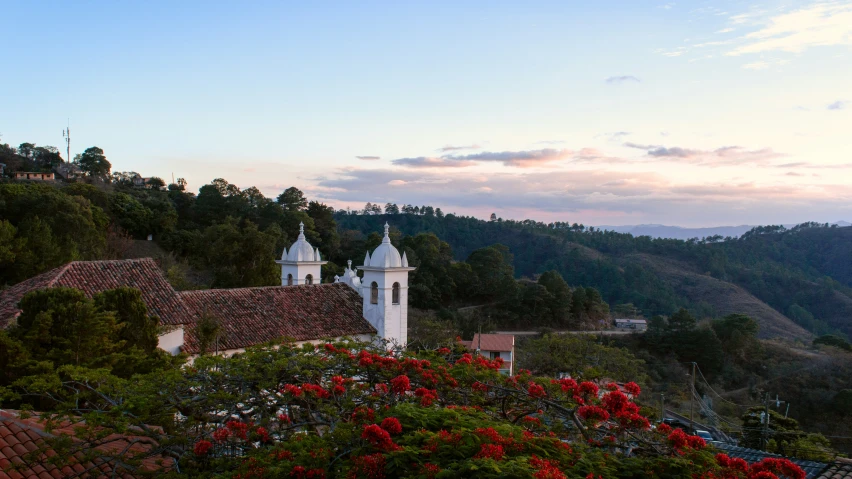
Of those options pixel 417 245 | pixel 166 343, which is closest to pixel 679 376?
pixel 417 245

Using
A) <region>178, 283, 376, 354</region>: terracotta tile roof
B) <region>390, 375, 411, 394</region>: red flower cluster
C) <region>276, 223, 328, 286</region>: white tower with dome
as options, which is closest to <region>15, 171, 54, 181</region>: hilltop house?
<region>276, 223, 328, 286</region>: white tower with dome

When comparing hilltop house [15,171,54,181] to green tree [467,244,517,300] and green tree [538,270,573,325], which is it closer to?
green tree [467,244,517,300]

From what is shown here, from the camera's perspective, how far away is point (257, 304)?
55.7 ft

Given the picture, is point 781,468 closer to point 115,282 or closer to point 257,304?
point 115,282

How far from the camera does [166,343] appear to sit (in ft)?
45.2

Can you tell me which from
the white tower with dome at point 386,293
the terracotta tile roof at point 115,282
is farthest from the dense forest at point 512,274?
the white tower with dome at point 386,293

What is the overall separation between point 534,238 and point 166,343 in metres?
57.9

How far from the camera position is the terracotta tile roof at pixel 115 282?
1345cm

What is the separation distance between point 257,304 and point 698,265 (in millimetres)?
58230

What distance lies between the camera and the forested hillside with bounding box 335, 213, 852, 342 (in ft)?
171

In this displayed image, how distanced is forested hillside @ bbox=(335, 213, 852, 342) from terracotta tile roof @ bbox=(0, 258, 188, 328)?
152 ft

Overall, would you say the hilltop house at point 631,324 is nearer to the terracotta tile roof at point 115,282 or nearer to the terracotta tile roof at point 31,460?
the terracotta tile roof at point 115,282

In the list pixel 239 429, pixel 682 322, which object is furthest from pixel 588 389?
pixel 682 322

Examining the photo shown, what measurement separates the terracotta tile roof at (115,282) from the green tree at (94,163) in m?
39.1
